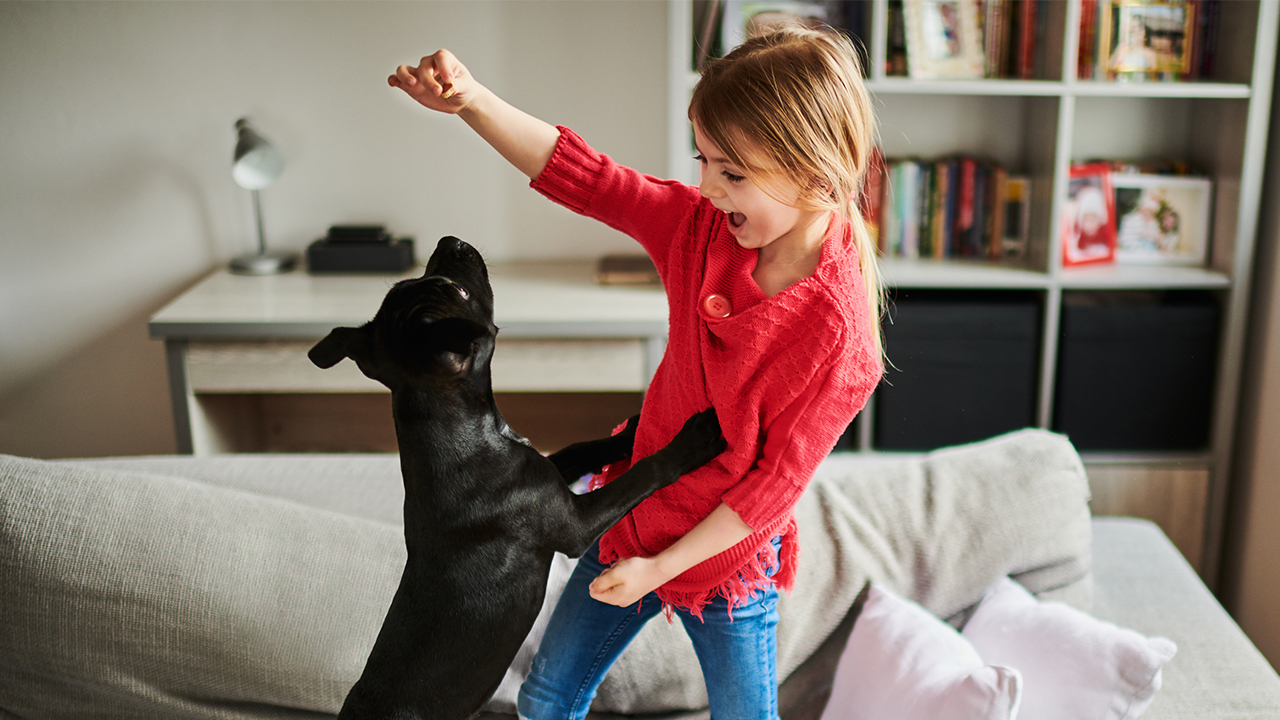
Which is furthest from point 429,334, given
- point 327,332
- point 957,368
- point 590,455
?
point 957,368

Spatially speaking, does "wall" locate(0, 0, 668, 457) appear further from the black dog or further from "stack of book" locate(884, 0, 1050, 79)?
the black dog

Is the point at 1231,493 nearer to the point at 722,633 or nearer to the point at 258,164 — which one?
the point at 722,633

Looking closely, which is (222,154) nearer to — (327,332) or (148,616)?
(327,332)

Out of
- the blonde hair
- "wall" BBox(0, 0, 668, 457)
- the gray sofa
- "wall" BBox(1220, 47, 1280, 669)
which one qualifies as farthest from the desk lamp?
"wall" BBox(1220, 47, 1280, 669)

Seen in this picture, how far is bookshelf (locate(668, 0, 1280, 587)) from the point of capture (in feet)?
6.06

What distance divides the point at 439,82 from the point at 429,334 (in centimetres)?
25

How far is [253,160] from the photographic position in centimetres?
201

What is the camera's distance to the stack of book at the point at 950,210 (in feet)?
6.80

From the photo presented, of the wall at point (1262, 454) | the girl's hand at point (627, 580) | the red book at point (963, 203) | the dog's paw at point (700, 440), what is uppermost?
the red book at point (963, 203)

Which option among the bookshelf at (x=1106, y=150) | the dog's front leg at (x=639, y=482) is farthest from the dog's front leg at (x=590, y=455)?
the bookshelf at (x=1106, y=150)

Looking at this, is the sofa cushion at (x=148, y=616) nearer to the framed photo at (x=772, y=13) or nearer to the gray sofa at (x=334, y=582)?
the gray sofa at (x=334, y=582)

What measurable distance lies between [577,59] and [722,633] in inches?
63.1

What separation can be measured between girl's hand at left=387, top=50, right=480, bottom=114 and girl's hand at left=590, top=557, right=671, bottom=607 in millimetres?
368

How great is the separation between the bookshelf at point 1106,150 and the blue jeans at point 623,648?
3.81 ft
